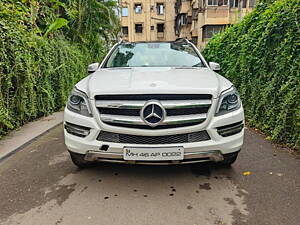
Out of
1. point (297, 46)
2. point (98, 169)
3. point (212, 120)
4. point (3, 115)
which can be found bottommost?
point (98, 169)

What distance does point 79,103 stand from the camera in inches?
Result: 95.4

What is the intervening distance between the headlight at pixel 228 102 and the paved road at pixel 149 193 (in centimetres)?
87

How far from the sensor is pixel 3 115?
3.67m

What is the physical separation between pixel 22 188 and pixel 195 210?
1.92 m

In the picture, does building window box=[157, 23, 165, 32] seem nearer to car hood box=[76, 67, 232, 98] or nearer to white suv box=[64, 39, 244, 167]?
car hood box=[76, 67, 232, 98]

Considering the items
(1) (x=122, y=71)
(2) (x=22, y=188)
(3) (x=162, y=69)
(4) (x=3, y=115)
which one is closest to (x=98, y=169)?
(2) (x=22, y=188)

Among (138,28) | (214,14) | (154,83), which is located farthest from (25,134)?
(138,28)

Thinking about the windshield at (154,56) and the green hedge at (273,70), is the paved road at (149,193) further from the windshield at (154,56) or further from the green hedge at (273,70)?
the windshield at (154,56)

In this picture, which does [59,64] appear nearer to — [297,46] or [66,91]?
[66,91]

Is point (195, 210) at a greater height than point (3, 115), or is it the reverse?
point (3, 115)

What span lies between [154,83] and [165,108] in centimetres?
33

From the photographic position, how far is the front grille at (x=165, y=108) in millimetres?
2219

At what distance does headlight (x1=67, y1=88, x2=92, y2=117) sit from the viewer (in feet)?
7.70

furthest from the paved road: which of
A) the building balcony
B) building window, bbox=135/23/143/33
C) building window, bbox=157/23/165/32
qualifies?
building window, bbox=157/23/165/32
